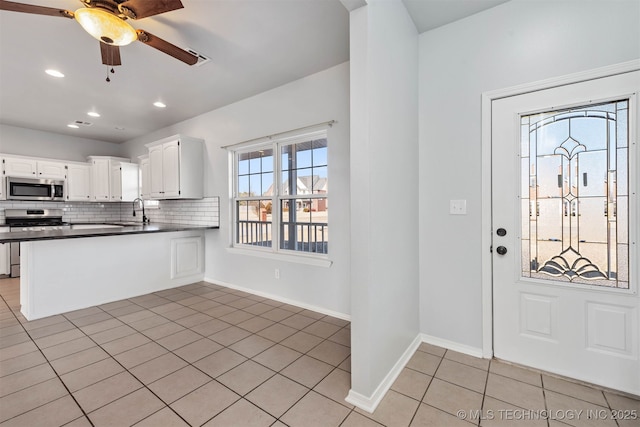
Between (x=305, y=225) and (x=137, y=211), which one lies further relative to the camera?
(x=137, y=211)

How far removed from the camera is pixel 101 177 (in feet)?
18.7

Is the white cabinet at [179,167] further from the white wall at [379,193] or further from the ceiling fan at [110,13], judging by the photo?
the white wall at [379,193]

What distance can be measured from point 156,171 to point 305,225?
2938mm

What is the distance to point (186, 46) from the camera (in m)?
2.63

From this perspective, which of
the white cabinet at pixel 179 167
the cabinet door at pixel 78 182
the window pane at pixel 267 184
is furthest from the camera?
the cabinet door at pixel 78 182

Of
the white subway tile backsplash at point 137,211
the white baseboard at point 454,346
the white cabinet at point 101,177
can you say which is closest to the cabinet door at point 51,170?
the white cabinet at point 101,177

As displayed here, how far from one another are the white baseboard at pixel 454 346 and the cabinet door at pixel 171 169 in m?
3.83

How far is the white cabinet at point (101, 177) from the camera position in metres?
5.67

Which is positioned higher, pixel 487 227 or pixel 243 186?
pixel 243 186

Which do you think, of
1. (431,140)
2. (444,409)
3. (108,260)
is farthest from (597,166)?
(108,260)

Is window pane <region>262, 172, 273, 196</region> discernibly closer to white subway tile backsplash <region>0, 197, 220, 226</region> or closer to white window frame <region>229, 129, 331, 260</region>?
white window frame <region>229, 129, 331, 260</region>

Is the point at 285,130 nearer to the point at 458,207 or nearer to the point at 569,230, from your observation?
the point at 458,207

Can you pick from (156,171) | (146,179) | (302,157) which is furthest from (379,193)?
(146,179)

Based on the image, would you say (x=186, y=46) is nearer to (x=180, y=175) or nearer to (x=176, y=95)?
(x=176, y=95)
